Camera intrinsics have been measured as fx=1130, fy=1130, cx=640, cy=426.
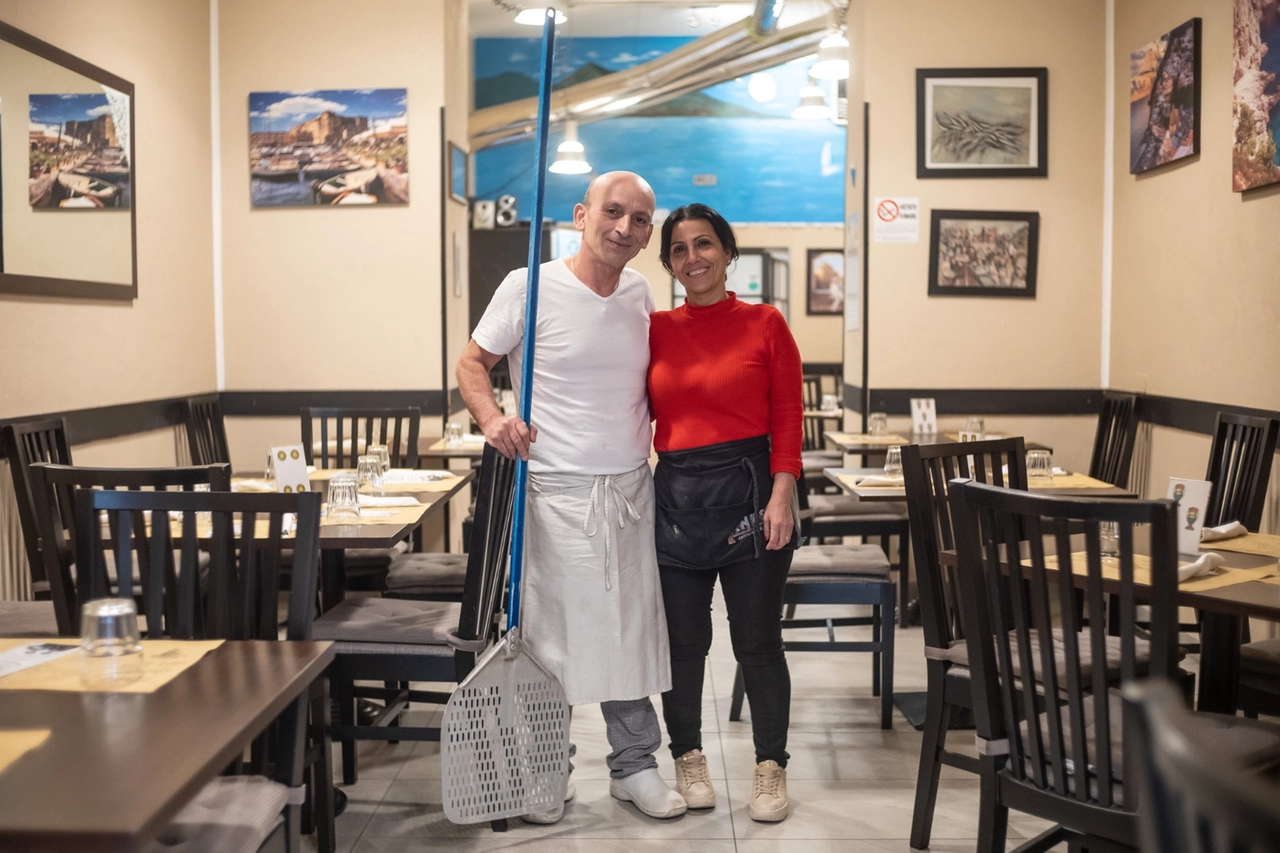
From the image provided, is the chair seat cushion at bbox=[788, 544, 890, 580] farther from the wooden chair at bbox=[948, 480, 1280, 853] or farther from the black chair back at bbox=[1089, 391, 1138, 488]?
the black chair back at bbox=[1089, 391, 1138, 488]

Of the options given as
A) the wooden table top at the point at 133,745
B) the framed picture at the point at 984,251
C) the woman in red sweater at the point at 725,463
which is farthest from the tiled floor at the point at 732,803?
the framed picture at the point at 984,251

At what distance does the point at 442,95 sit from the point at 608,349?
3.54 m

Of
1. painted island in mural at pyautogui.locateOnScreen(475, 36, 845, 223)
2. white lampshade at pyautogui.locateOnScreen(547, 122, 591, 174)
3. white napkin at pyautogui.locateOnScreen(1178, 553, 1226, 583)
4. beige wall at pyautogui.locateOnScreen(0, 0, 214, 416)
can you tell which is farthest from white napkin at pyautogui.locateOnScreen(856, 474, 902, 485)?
painted island in mural at pyautogui.locateOnScreen(475, 36, 845, 223)

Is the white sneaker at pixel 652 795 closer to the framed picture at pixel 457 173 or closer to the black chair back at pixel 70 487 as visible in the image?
the black chair back at pixel 70 487

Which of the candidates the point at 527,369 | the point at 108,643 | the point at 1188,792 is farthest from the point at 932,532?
the point at 1188,792

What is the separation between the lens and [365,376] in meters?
5.95

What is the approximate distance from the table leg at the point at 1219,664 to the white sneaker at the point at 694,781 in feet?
3.94

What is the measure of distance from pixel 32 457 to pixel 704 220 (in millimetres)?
2405

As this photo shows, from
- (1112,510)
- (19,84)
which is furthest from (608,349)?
(19,84)

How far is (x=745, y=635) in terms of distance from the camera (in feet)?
9.36

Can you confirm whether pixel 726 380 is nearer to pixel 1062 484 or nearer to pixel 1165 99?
pixel 1062 484

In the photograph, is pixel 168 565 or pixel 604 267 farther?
pixel 604 267

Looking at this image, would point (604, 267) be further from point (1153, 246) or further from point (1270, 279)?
point (1153, 246)

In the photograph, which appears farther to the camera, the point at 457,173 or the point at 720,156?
the point at 720,156
